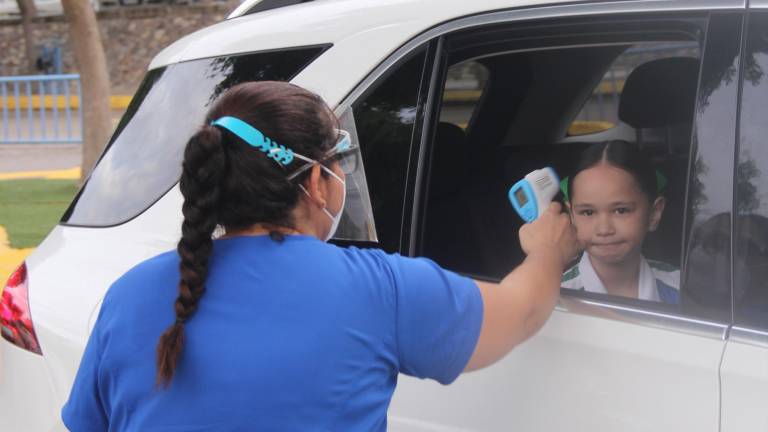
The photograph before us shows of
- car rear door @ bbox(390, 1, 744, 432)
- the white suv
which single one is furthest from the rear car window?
car rear door @ bbox(390, 1, 744, 432)

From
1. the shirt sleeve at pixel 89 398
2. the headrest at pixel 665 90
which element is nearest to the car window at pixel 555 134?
the headrest at pixel 665 90

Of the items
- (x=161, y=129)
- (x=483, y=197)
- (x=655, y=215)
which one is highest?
(x=161, y=129)

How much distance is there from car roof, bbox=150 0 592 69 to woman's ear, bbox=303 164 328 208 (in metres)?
0.83

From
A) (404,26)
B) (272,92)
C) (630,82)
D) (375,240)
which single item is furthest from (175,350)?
(630,82)

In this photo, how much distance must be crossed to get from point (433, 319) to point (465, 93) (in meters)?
2.28

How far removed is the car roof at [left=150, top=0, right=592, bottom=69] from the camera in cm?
229

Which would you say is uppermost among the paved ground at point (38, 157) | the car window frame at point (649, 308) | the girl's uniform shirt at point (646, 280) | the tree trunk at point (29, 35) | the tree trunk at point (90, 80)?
the car window frame at point (649, 308)

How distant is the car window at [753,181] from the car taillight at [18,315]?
1.74 meters

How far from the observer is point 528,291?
5.83ft

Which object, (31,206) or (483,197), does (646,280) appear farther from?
(31,206)

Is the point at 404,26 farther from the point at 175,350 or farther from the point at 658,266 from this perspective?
the point at 175,350

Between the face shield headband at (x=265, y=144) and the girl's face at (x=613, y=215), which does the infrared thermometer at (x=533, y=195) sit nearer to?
the girl's face at (x=613, y=215)

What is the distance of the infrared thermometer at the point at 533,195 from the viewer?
6.73ft

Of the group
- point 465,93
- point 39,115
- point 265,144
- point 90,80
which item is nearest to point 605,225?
point 265,144
